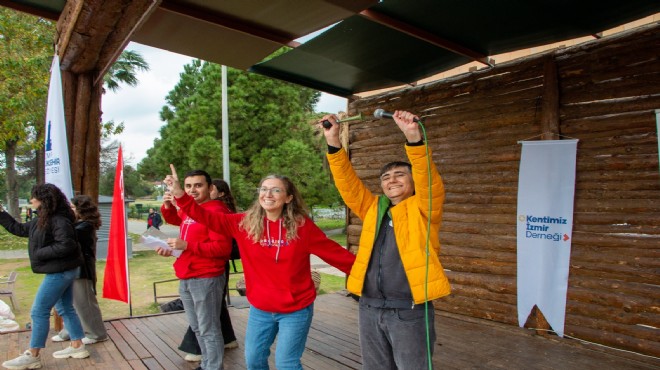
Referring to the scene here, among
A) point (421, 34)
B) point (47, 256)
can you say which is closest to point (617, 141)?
point (421, 34)

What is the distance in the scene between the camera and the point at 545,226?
211 inches

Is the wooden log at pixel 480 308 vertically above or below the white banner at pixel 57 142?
below

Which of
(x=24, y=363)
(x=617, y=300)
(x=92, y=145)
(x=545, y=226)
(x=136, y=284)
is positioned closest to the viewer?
(x=24, y=363)

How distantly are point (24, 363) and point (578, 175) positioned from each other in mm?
5932

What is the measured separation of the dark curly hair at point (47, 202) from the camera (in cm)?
441

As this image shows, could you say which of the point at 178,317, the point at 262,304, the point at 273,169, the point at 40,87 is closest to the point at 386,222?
the point at 262,304

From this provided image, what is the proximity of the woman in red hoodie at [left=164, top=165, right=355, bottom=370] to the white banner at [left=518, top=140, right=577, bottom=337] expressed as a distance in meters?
3.24

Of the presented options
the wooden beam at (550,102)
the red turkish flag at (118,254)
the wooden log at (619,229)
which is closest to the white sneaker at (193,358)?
the red turkish flag at (118,254)

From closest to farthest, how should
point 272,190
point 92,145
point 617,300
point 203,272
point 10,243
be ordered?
point 272,190
point 203,272
point 617,300
point 92,145
point 10,243

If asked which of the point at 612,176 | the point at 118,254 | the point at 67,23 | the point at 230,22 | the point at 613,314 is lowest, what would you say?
the point at 613,314

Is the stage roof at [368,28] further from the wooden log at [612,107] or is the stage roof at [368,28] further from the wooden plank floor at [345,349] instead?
the wooden plank floor at [345,349]

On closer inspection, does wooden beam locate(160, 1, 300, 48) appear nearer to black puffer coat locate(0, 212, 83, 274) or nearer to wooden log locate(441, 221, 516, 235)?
black puffer coat locate(0, 212, 83, 274)

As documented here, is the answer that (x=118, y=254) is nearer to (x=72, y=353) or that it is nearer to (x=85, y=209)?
(x=85, y=209)

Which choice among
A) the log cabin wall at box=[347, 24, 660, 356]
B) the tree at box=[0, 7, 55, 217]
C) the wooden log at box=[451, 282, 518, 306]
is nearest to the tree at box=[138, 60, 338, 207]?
the tree at box=[0, 7, 55, 217]
